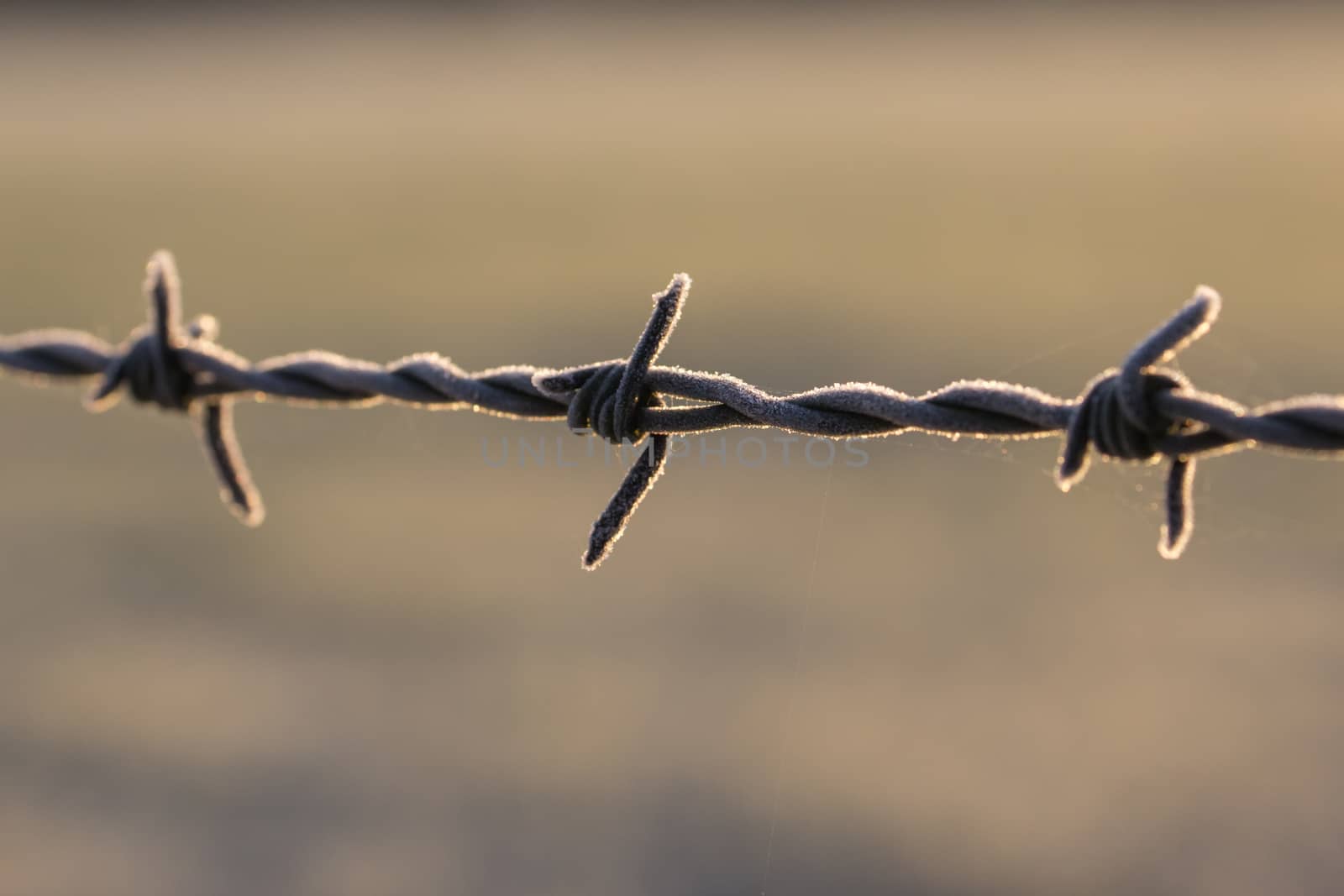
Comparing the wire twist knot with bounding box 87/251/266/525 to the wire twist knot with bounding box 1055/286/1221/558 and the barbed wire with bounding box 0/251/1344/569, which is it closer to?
the barbed wire with bounding box 0/251/1344/569

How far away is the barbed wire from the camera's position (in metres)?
1.30

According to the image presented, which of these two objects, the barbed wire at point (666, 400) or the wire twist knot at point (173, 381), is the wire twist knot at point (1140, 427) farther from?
the wire twist knot at point (173, 381)

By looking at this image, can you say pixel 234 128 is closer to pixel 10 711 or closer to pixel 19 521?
pixel 19 521

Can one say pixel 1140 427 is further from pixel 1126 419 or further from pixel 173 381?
pixel 173 381

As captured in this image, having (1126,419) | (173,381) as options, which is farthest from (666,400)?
(173,381)

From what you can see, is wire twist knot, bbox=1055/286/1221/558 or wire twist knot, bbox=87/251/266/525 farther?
wire twist knot, bbox=87/251/266/525

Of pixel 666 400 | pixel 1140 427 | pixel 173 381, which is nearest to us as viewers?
pixel 1140 427

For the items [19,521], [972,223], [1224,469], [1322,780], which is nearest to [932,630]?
[1322,780]

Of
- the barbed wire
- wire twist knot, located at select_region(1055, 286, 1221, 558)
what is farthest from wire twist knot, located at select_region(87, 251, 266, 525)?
wire twist knot, located at select_region(1055, 286, 1221, 558)

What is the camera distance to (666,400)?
1.78 metres

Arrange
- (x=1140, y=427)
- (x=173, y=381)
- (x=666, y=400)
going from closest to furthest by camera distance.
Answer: (x=1140, y=427) < (x=666, y=400) < (x=173, y=381)

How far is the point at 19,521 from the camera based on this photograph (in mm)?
6426

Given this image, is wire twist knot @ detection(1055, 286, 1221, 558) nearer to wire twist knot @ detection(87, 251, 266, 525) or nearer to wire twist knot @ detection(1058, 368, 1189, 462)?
wire twist knot @ detection(1058, 368, 1189, 462)

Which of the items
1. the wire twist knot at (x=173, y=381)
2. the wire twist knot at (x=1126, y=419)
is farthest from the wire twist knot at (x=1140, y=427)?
the wire twist knot at (x=173, y=381)
